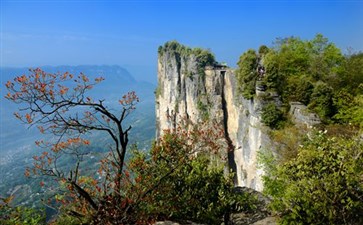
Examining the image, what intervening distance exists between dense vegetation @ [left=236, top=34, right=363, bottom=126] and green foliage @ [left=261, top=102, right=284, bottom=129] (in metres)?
1.11

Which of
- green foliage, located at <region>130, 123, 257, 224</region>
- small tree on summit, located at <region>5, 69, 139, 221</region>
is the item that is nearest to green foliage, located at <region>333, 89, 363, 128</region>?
green foliage, located at <region>130, 123, 257, 224</region>

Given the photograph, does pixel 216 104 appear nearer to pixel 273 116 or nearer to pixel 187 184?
pixel 273 116

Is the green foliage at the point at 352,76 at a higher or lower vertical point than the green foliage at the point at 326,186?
higher

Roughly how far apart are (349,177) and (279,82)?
21.5 metres

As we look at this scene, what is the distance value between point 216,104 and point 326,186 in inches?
1665

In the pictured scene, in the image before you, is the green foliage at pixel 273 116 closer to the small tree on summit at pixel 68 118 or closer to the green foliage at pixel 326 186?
the green foliage at pixel 326 186

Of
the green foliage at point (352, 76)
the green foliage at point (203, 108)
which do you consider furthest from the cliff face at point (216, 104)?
the green foliage at point (352, 76)

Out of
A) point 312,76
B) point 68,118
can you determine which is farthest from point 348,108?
point 68,118

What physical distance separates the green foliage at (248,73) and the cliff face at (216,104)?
3.68ft

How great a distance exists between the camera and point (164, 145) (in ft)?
50.6

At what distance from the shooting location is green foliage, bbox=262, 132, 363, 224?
1099cm

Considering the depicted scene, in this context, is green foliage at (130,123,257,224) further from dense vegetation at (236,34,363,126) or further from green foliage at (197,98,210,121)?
green foliage at (197,98,210,121)

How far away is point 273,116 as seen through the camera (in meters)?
29.2

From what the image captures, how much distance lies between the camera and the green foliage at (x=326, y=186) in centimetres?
1099
